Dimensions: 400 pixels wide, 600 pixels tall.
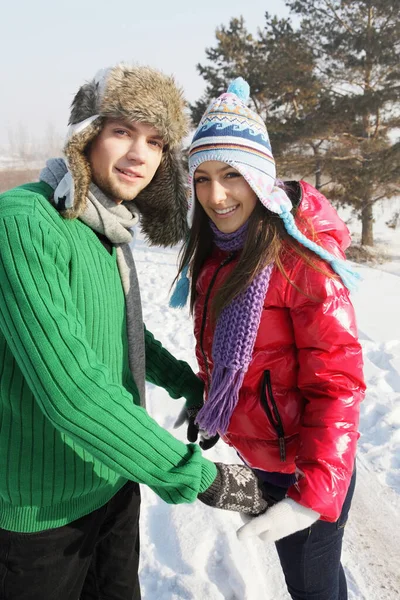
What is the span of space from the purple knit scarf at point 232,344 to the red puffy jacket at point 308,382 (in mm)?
43

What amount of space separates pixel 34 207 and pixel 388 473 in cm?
283

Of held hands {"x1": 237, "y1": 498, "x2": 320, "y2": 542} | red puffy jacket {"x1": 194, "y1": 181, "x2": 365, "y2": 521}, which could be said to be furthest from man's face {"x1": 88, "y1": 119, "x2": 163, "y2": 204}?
held hands {"x1": 237, "y1": 498, "x2": 320, "y2": 542}

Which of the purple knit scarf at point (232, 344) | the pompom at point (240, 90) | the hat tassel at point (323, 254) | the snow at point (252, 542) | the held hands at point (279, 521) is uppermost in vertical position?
the pompom at point (240, 90)

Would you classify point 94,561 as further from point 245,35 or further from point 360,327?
point 245,35

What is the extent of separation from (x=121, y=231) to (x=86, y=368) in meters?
0.57

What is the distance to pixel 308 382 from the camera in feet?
4.65

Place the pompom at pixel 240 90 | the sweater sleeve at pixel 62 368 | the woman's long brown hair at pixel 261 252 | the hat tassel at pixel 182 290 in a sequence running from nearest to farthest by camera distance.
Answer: the sweater sleeve at pixel 62 368 < the woman's long brown hair at pixel 261 252 < the pompom at pixel 240 90 < the hat tassel at pixel 182 290

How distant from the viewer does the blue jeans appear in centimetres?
154

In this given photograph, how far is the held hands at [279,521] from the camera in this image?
4.28 feet

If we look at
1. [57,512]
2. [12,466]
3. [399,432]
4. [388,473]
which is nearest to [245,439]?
[57,512]

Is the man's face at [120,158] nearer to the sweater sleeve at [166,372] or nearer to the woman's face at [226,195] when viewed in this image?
the woman's face at [226,195]

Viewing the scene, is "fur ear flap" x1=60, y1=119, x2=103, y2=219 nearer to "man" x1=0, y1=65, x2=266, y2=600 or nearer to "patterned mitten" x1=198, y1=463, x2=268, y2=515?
"man" x1=0, y1=65, x2=266, y2=600

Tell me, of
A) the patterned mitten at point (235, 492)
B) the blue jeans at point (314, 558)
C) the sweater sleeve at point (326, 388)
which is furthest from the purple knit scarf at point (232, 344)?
the blue jeans at point (314, 558)

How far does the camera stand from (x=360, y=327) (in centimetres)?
554
